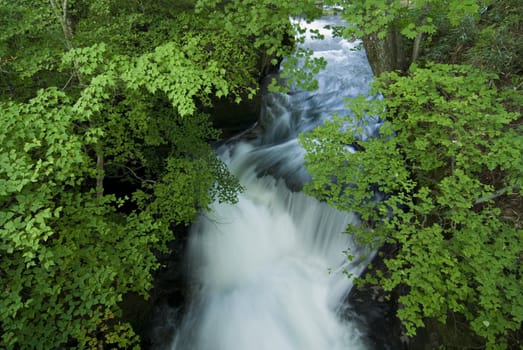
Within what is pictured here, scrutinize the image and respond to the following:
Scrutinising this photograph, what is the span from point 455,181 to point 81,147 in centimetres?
544

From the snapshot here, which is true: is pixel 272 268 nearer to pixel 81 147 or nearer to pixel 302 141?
pixel 302 141

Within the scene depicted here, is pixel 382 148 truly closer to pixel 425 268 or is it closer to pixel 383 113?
pixel 383 113

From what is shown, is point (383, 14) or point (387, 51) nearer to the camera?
point (383, 14)

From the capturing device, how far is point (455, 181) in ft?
12.2

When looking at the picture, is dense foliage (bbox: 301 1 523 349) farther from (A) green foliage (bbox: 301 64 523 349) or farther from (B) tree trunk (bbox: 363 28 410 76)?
(B) tree trunk (bbox: 363 28 410 76)

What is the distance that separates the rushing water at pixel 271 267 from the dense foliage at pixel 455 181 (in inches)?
57.9

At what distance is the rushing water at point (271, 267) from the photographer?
5.91 metres

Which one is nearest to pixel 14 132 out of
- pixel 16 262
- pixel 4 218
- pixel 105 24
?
pixel 4 218

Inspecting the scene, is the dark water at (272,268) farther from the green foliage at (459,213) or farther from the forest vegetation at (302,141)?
the green foliage at (459,213)

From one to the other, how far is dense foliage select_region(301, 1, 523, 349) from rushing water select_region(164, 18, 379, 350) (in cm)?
147

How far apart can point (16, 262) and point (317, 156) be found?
387 centimetres

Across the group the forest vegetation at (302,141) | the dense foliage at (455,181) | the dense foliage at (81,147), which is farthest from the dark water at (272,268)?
the dense foliage at (81,147)

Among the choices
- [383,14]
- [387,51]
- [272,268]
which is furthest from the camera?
[272,268]

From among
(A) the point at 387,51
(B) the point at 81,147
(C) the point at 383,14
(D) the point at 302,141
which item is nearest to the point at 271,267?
(D) the point at 302,141
